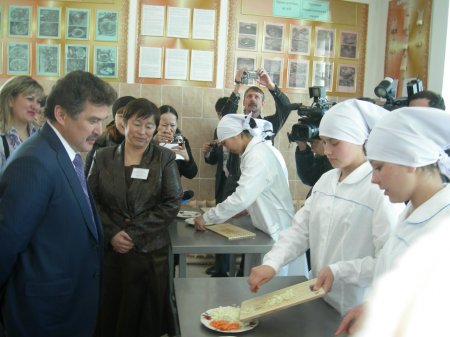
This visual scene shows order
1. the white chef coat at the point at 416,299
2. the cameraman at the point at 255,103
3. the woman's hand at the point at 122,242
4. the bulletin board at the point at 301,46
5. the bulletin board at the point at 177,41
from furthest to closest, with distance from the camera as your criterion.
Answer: the bulletin board at the point at 301,46 → the bulletin board at the point at 177,41 → the cameraman at the point at 255,103 → the woman's hand at the point at 122,242 → the white chef coat at the point at 416,299

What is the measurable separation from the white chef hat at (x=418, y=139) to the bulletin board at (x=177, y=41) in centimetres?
330

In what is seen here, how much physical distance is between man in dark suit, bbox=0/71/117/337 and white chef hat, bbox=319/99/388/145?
83cm

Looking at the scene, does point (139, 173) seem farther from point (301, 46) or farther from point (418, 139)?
point (301, 46)

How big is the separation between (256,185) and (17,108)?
4.68ft

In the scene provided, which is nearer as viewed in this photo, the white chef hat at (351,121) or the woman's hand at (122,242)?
the white chef hat at (351,121)

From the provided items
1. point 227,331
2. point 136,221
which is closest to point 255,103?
point 136,221

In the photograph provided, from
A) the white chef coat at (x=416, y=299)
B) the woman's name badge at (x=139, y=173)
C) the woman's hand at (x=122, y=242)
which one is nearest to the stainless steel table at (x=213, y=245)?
the woman's hand at (x=122, y=242)

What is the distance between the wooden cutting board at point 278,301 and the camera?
1382mm

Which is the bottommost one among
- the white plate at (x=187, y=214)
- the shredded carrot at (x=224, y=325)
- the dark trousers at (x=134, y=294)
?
the dark trousers at (x=134, y=294)

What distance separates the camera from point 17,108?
261 cm

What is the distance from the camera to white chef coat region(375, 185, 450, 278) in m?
1.20

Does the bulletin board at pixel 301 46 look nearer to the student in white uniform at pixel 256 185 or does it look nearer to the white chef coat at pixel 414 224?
the student in white uniform at pixel 256 185

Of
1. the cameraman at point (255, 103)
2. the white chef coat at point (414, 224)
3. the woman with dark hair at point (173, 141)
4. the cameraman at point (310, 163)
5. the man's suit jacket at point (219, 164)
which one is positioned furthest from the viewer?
the man's suit jacket at point (219, 164)

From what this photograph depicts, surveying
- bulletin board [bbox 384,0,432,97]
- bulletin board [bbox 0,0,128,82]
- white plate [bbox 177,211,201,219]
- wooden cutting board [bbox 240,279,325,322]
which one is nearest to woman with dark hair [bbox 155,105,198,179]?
white plate [bbox 177,211,201,219]
